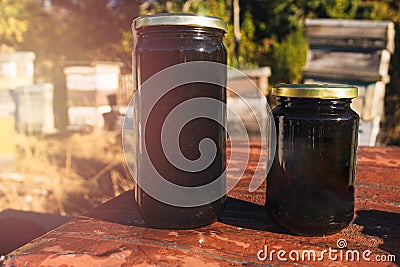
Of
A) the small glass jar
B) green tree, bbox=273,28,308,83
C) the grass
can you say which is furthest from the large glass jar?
green tree, bbox=273,28,308,83

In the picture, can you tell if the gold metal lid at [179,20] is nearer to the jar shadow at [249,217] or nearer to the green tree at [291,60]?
the jar shadow at [249,217]

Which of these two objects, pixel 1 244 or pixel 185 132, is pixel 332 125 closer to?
pixel 185 132

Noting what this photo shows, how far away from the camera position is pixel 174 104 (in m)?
0.73

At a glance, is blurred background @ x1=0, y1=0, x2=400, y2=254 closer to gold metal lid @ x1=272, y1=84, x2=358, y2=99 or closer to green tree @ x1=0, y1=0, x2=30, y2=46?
green tree @ x1=0, y1=0, x2=30, y2=46

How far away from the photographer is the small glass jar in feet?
2.27

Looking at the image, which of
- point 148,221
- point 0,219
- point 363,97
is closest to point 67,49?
point 363,97

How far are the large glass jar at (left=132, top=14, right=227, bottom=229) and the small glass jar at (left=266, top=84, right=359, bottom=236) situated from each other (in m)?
0.13

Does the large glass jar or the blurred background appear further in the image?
the blurred background

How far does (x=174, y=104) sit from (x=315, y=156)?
0.88ft

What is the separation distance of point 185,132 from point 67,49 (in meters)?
6.45

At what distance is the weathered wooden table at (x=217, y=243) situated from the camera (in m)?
0.63

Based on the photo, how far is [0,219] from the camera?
Result: 4.94 feet

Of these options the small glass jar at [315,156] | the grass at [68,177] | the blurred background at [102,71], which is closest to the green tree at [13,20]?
the blurred background at [102,71]

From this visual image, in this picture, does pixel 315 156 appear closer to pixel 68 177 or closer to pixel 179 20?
pixel 179 20
